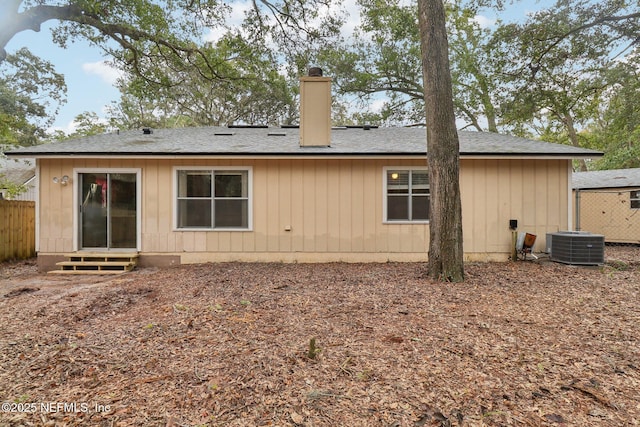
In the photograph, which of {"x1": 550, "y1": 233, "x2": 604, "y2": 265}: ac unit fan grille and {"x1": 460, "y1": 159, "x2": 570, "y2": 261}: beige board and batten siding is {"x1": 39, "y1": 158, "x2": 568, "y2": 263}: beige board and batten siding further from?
{"x1": 550, "y1": 233, "x2": 604, "y2": 265}: ac unit fan grille

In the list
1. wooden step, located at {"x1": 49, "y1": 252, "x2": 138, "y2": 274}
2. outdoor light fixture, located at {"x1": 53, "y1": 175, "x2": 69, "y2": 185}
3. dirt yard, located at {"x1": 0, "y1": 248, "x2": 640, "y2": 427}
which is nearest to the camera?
dirt yard, located at {"x1": 0, "y1": 248, "x2": 640, "y2": 427}

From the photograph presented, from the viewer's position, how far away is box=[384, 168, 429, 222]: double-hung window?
688 cm

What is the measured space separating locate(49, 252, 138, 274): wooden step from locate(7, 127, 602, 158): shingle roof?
2.12m

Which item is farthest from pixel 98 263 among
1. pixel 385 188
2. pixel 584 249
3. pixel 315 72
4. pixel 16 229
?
pixel 584 249

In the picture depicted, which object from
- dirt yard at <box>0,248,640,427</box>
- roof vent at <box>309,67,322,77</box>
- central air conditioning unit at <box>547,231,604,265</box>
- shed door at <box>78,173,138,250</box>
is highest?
roof vent at <box>309,67,322,77</box>

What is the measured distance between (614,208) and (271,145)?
1166 centimetres

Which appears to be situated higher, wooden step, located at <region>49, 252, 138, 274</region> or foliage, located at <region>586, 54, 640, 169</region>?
foliage, located at <region>586, 54, 640, 169</region>

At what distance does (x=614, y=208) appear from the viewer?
34.1 ft

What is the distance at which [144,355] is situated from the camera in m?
2.60

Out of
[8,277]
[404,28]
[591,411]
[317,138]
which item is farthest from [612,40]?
[8,277]

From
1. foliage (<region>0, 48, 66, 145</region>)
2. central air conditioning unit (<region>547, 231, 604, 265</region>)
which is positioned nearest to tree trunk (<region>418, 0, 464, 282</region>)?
central air conditioning unit (<region>547, 231, 604, 265</region>)

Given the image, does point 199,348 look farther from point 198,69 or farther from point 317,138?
point 198,69

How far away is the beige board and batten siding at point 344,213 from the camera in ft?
22.3

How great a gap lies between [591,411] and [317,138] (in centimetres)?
633
